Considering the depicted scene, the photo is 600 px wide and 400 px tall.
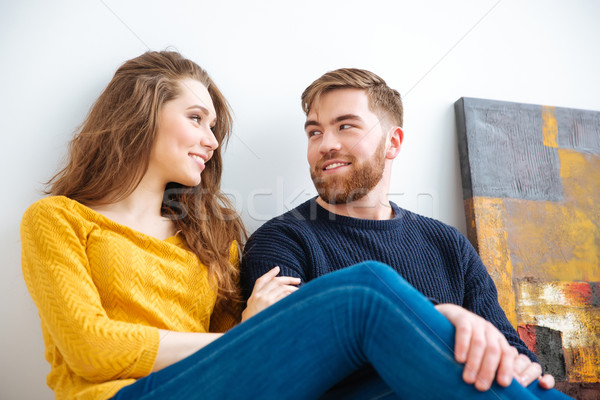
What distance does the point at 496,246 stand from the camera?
65.3 inches

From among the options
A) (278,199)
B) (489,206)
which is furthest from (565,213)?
(278,199)

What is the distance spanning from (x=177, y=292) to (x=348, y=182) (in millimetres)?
622

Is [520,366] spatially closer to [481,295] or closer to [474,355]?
[474,355]

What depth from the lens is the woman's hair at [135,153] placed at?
132 centimetres

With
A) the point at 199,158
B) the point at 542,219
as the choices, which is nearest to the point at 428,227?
the point at 542,219

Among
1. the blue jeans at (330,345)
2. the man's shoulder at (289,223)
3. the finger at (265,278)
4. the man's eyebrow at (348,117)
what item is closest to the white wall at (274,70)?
the man's shoulder at (289,223)

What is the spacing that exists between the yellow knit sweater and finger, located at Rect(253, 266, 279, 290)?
0.58 ft

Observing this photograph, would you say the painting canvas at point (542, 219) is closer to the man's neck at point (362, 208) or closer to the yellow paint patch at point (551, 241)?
the yellow paint patch at point (551, 241)

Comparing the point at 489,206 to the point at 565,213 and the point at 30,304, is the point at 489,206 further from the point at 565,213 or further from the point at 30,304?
the point at 30,304

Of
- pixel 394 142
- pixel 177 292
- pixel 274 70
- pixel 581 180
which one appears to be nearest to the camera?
pixel 177 292

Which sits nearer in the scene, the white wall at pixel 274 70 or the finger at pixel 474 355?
the finger at pixel 474 355

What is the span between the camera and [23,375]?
1.33m

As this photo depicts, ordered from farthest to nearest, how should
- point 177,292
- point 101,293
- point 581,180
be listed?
point 581,180 → point 177,292 → point 101,293

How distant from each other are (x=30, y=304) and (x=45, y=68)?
0.76 m
